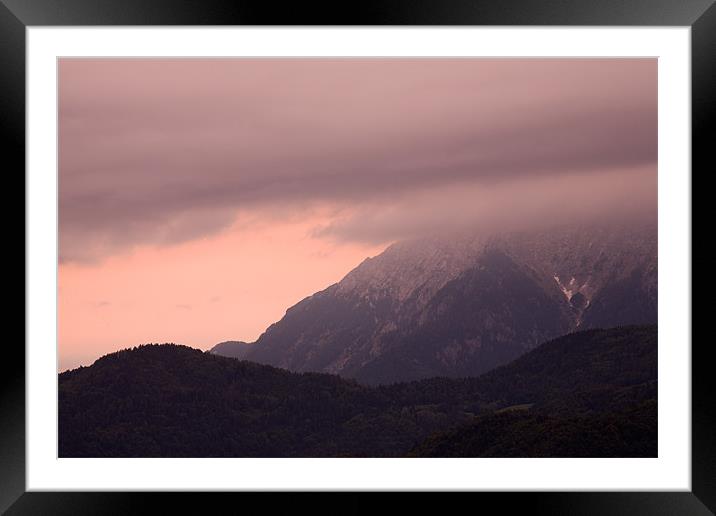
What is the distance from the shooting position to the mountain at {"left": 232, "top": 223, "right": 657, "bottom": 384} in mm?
22797

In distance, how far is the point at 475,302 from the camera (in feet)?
80.7

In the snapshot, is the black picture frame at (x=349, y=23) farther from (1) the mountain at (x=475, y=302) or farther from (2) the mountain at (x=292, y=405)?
(1) the mountain at (x=475, y=302)

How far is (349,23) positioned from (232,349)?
19.2m

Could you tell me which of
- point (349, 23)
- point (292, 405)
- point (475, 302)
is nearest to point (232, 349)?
point (292, 405)

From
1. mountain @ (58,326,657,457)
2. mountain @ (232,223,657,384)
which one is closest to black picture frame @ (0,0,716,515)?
mountain @ (58,326,657,457)

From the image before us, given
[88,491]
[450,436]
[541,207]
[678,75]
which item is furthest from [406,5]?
[541,207]

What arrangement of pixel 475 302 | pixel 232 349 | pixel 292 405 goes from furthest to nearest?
pixel 475 302 < pixel 232 349 < pixel 292 405

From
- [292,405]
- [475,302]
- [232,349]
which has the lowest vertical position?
[292,405]

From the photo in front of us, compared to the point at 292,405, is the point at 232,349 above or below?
above

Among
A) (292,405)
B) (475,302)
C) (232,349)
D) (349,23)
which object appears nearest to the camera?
(349,23)

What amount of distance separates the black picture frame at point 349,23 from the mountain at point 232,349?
60.2 feet

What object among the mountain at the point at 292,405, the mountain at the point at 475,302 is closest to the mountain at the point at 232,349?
the mountain at the point at 292,405

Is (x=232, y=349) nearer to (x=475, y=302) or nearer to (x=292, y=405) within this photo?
(x=292, y=405)

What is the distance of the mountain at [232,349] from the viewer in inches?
812
